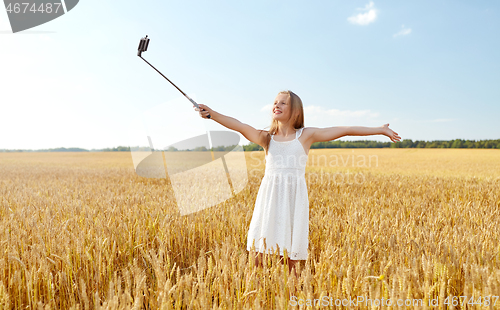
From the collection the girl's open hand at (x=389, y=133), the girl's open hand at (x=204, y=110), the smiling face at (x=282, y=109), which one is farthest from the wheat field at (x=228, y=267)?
the smiling face at (x=282, y=109)

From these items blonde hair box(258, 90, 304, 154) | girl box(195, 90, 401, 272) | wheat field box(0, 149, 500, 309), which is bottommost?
wheat field box(0, 149, 500, 309)

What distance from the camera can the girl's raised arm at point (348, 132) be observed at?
2752 millimetres

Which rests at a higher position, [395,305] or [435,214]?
[395,305]

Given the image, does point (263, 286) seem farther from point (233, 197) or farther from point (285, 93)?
point (233, 197)

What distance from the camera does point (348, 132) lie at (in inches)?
109

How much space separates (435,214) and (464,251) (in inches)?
81.4

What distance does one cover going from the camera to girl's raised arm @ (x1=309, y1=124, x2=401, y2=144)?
2.75 meters

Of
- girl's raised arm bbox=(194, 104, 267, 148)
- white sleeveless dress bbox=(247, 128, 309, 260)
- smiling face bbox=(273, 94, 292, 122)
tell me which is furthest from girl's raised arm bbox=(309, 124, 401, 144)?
girl's raised arm bbox=(194, 104, 267, 148)

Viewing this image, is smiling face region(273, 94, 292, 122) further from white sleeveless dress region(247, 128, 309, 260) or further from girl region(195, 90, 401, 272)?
white sleeveless dress region(247, 128, 309, 260)

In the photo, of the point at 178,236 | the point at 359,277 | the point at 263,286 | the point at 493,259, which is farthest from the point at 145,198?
the point at 493,259

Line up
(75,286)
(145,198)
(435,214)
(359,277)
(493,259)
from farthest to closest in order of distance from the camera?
1. (145,198)
2. (435,214)
3. (493,259)
4. (75,286)
5. (359,277)

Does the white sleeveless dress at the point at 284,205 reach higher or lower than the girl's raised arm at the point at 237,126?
lower

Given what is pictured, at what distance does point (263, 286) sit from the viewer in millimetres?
1829

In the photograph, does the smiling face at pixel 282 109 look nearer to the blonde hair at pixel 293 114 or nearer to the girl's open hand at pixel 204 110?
the blonde hair at pixel 293 114
